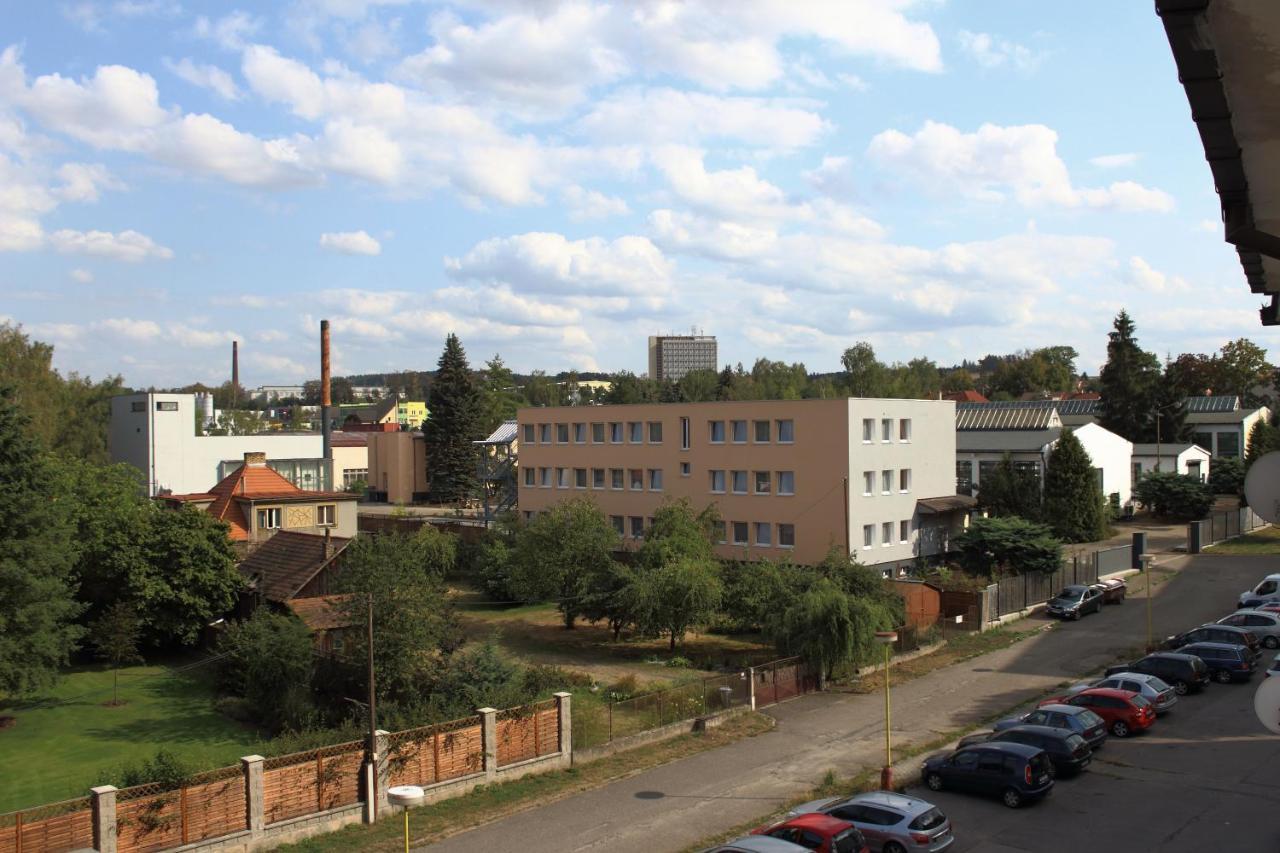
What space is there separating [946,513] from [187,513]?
37.8 metres

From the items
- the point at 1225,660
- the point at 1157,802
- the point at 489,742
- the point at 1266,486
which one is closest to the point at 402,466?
the point at 489,742

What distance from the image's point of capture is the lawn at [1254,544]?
55.6 metres

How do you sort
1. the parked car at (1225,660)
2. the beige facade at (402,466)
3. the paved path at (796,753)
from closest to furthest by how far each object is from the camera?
the paved path at (796,753) < the parked car at (1225,660) < the beige facade at (402,466)

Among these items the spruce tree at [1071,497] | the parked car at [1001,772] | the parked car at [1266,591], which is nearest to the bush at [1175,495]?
the spruce tree at [1071,497]

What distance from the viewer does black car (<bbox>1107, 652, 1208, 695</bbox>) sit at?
30.0 metres

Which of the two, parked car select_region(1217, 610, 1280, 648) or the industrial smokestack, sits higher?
the industrial smokestack

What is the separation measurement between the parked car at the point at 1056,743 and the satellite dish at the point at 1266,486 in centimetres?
1554

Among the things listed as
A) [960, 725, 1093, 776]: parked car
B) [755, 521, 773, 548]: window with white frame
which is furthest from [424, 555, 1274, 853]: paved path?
[755, 521, 773, 548]: window with white frame

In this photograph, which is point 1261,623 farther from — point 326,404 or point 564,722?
point 326,404

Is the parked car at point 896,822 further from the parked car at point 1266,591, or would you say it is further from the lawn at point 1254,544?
the lawn at point 1254,544

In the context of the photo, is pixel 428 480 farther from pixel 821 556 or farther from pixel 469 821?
pixel 469 821

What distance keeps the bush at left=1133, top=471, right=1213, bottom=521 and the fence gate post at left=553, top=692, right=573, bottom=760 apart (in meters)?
55.0

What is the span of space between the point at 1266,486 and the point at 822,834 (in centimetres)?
1156

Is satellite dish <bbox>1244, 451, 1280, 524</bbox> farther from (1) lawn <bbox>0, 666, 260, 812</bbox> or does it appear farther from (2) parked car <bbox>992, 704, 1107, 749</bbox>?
(1) lawn <bbox>0, 666, 260, 812</bbox>
